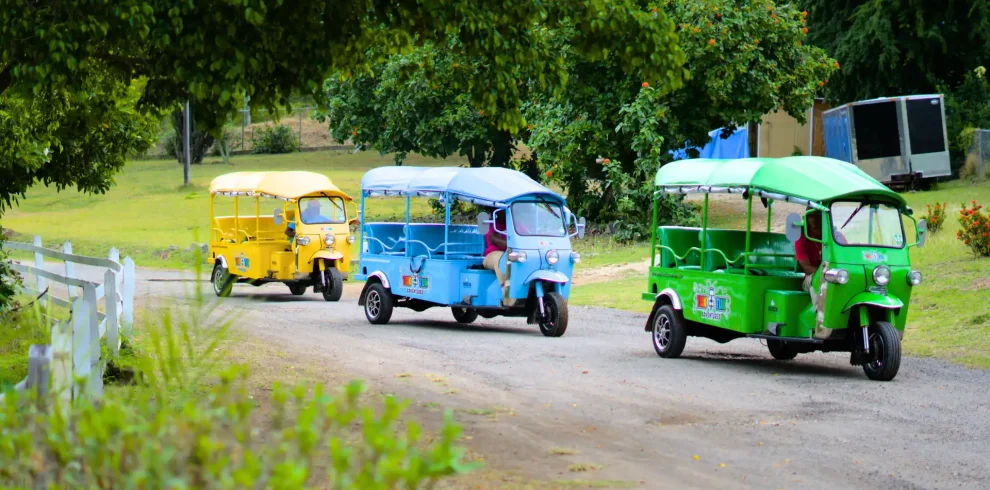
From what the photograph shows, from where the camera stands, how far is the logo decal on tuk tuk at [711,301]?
1302cm

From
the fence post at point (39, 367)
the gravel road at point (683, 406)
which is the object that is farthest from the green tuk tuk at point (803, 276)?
the fence post at point (39, 367)

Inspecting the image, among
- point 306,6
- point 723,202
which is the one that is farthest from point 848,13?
point 306,6

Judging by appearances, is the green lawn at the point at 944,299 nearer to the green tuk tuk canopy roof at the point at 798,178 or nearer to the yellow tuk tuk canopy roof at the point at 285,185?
the green tuk tuk canopy roof at the point at 798,178

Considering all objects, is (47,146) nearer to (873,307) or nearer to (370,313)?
(370,313)

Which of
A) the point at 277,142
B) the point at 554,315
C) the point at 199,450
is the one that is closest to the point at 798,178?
the point at 554,315

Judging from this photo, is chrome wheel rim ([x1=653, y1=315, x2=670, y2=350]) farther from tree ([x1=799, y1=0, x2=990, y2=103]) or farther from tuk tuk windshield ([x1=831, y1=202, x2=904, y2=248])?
tree ([x1=799, y1=0, x2=990, y2=103])

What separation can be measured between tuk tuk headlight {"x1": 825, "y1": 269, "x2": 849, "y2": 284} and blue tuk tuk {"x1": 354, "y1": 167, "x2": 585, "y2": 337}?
477 centimetres

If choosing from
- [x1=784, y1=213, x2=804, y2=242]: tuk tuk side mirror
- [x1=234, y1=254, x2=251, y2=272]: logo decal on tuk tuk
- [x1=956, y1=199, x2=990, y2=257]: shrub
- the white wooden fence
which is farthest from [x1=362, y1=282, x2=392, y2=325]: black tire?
[x1=956, y1=199, x2=990, y2=257]: shrub

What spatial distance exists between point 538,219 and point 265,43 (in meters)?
7.34

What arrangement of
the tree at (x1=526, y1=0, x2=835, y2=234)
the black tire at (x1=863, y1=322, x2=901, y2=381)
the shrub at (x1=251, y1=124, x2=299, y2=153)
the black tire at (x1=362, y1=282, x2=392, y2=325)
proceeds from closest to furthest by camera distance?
the black tire at (x1=863, y1=322, x2=901, y2=381)
the black tire at (x1=362, y1=282, x2=392, y2=325)
the tree at (x1=526, y1=0, x2=835, y2=234)
the shrub at (x1=251, y1=124, x2=299, y2=153)

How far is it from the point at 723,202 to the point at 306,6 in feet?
89.7

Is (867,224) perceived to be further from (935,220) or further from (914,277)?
(935,220)

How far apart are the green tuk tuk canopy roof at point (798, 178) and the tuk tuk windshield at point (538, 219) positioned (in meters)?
3.32

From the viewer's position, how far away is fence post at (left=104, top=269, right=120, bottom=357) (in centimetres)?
1030
